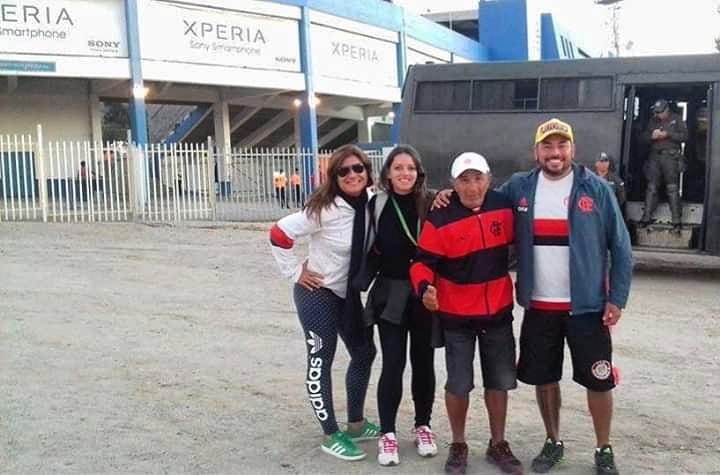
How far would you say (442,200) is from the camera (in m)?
3.98

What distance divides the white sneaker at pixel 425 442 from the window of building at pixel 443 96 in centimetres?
822

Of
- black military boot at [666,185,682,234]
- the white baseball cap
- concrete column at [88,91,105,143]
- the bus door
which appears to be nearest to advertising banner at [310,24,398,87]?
concrete column at [88,91,105,143]

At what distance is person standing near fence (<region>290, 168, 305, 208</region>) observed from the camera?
Answer: 764 inches

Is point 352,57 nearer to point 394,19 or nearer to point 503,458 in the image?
point 394,19

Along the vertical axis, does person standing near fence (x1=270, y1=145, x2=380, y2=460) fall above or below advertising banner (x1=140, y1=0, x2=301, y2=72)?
below

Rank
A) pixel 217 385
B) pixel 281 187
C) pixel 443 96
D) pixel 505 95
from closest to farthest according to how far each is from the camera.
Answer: pixel 217 385, pixel 505 95, pixel 443 96, pixel 281 187

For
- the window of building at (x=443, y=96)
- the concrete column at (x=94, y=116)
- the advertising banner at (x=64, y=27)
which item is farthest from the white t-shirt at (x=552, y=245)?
the concrete column at (x=94, y=116)

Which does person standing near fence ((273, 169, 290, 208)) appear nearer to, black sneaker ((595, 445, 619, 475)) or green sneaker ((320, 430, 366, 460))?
green sneaker ((320, 430, 366, 460))

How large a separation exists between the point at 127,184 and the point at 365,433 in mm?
13134

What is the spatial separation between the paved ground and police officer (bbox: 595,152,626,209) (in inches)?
47.7

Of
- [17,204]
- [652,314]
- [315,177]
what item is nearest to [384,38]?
[315,177]

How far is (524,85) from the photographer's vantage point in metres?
11.4

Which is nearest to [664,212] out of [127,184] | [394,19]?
[127,184]

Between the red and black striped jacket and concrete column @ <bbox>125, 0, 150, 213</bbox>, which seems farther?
concrete column @ <bbox>125, 0, 150, 213</bbox>
